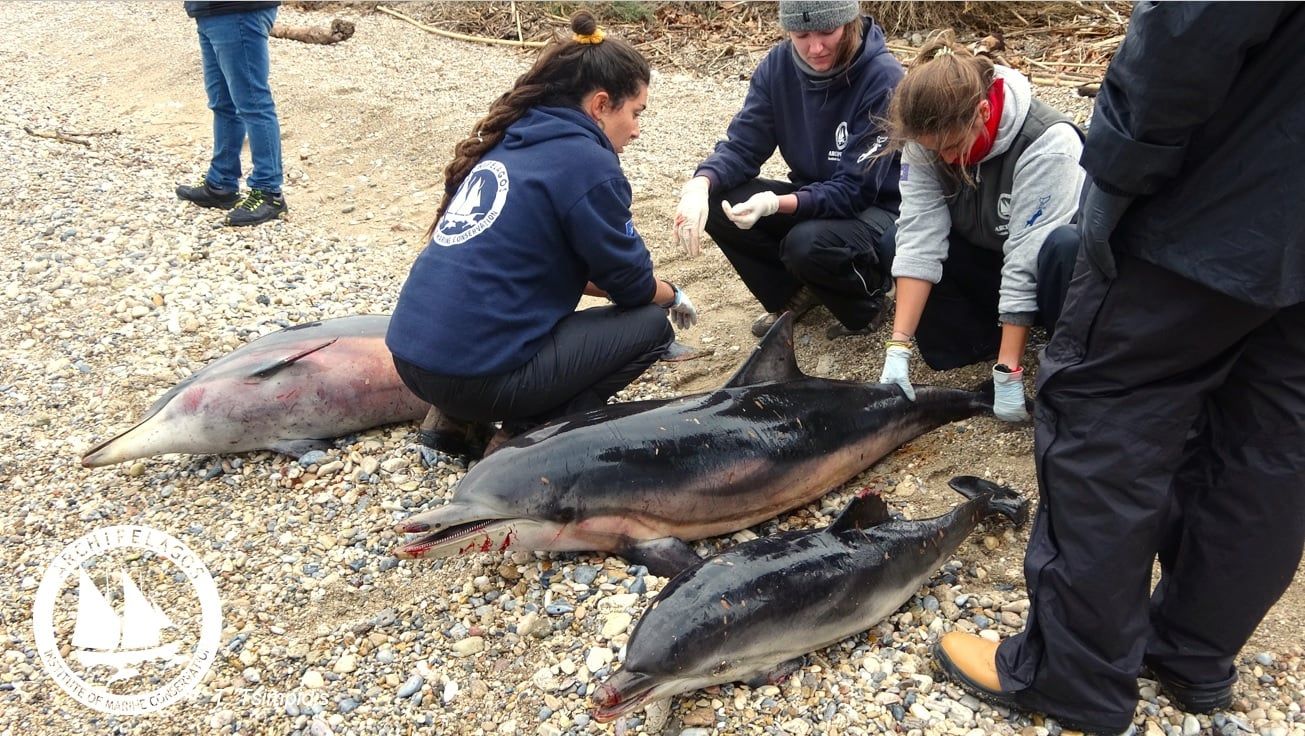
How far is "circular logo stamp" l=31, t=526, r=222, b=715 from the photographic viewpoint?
306 centimetres

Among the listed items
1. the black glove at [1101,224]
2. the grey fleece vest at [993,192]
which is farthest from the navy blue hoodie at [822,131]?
the black glove at [1101,224]

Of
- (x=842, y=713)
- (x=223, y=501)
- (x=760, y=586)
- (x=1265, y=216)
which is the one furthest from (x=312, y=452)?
(x=1265, y=216)

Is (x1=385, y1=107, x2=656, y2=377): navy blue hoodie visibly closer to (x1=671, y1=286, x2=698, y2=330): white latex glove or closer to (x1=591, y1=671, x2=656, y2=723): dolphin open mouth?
(x1=671, y1=286, x2=698, y2=330): white latex glove

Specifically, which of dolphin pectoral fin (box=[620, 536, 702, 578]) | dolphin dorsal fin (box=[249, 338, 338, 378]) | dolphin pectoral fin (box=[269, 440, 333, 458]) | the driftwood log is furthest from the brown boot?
the driftwood log

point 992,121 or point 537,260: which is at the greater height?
point 992,121

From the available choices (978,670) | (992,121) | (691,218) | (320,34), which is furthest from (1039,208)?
(320,34)

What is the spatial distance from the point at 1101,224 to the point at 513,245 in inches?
79.8

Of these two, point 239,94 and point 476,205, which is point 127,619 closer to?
point 476,205

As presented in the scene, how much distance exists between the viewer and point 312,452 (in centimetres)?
423

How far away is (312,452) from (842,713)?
259 centimetres

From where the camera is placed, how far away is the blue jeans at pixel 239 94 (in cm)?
607

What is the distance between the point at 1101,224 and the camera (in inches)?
83.9

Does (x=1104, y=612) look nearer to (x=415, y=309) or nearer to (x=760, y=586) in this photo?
(x=760, y=586)

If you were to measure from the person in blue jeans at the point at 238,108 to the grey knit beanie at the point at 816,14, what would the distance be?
145 inches
